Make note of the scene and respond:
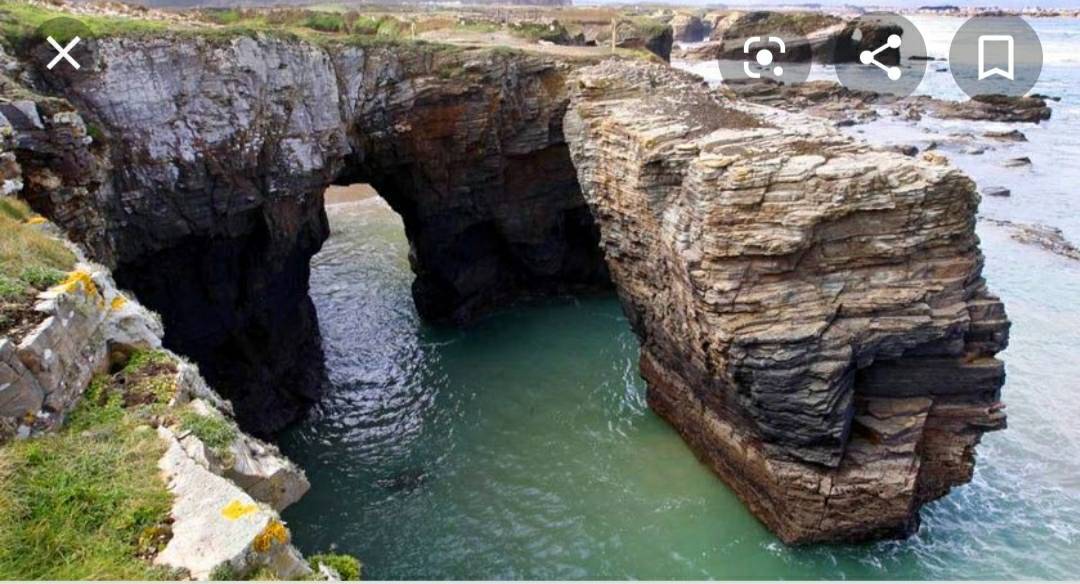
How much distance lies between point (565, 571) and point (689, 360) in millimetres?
6127

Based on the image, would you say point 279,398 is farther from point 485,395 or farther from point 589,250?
point 589,250

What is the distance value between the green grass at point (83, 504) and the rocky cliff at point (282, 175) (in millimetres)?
9016

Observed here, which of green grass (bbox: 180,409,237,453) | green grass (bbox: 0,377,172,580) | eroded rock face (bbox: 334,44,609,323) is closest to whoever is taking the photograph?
green grass (bbox: 0,377,172,580)

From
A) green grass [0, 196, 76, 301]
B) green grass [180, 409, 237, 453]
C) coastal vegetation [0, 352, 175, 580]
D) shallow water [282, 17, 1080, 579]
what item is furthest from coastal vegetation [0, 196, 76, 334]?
shallow water [282, 17, 1080, 579]

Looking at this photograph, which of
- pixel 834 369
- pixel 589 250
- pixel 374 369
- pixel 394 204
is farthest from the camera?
pixel 589 250

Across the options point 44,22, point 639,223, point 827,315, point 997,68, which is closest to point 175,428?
point 827,315

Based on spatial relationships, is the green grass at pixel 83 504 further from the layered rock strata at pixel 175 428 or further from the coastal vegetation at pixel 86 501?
the layered rock strata at pixel 175 428

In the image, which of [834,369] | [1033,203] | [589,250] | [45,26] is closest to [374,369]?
[589,250]

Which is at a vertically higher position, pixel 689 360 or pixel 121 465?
pixel 121 465

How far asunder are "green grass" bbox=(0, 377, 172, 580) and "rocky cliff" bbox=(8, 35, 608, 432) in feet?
29.6

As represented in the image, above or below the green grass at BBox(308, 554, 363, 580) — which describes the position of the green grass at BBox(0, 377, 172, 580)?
above

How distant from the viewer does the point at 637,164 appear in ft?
64.0

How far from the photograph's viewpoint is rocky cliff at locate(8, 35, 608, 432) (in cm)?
1884

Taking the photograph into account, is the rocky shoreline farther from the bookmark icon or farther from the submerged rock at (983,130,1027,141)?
the bookmark icon
